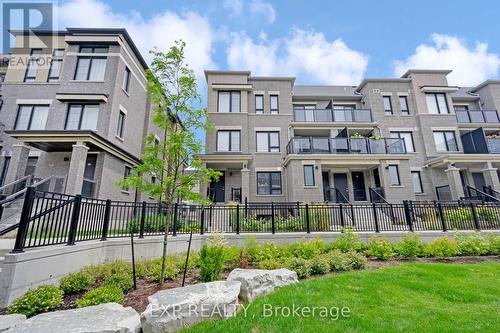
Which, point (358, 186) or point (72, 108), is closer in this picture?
point (72, 108)

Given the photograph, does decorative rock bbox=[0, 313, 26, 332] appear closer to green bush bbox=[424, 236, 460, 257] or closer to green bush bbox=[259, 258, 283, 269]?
green bush bbox=[259, 258, 283, 269]

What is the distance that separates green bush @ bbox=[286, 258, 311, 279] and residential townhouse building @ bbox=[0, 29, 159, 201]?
1129 centimetres

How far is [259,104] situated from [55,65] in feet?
49.8

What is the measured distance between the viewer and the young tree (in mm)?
5797

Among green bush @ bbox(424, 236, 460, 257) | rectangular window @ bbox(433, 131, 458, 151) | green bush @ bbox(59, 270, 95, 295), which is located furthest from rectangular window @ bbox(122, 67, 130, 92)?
rectangular window @ bbox(433, 131, 458, 151)

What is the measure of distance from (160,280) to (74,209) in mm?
3008

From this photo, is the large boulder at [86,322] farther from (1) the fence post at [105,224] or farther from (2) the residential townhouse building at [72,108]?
(2) the residential townhouse building at [72,108]

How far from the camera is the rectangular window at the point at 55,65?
50.6 ft

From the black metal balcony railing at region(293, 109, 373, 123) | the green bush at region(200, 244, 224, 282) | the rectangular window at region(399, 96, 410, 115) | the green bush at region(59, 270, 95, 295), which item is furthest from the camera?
the rectangular window at region(399, 96, 410, 115)

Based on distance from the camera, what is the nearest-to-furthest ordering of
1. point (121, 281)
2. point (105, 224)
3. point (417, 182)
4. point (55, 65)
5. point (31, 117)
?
point (121, 281), point (105, 224), point (31, 117), point (55, 65), point (417, 182)

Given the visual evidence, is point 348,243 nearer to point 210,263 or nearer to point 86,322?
point 210,263

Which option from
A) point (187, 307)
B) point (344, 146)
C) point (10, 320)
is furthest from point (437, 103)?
point (10, 320)

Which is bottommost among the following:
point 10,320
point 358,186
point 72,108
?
point 10,320

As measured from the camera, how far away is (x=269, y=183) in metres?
18.4
